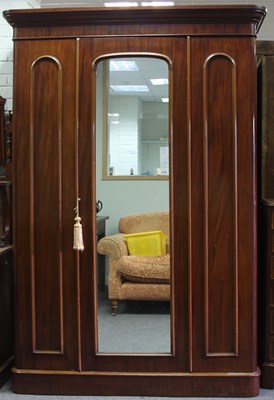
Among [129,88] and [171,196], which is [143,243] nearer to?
[171,196]

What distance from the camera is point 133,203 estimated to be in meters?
2.31

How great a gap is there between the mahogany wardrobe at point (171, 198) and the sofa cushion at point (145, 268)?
7 centimetres

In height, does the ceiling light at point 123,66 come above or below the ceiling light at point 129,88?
above

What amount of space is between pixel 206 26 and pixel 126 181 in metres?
0.95

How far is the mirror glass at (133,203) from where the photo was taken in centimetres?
224

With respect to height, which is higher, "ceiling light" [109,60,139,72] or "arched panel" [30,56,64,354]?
"ceiling light" [109,60,139,72]

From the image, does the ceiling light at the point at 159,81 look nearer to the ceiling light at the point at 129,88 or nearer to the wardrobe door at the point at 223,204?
the ceiling light at the point at 129,88

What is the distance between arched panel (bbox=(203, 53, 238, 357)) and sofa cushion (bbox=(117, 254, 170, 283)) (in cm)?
23

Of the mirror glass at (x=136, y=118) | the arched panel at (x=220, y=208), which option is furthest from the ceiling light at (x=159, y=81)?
the arched panel at (x=220, y=208)

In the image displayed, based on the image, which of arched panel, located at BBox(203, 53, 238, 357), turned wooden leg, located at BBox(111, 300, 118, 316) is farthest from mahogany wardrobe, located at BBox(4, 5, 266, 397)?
turned wooden leg, located at BBox(111, 300, 118, 316)

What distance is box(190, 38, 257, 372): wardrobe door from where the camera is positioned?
2162 millimetres

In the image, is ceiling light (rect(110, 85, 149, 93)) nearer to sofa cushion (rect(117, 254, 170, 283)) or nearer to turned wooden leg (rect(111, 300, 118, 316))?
sofa cushion (rect(117, 254, 170, 283))

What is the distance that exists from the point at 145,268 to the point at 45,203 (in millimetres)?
682

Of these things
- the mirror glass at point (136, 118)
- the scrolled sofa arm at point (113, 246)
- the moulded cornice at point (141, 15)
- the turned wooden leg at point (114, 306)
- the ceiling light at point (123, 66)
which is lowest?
the turned wooden leg at point (114, 306)
